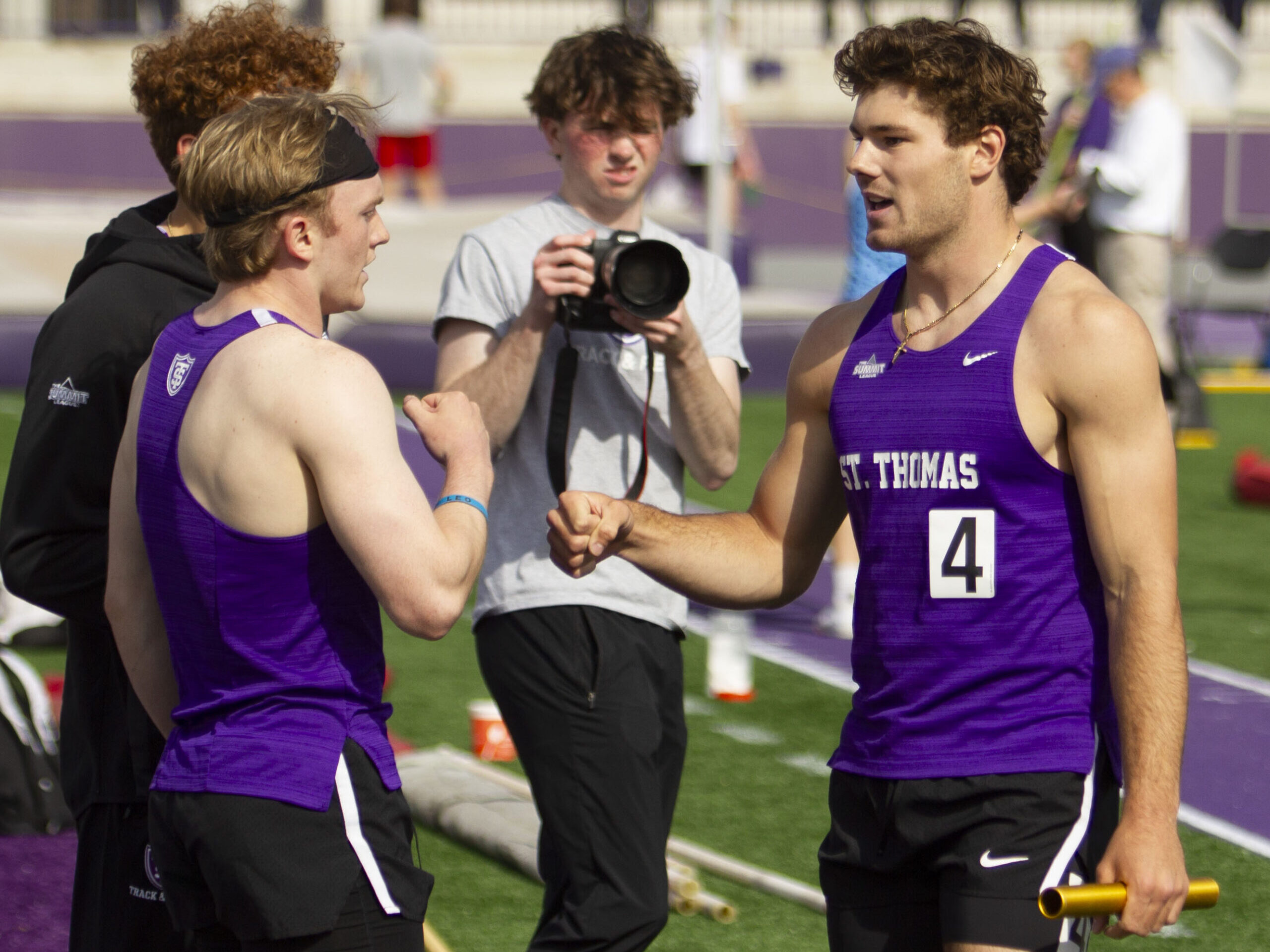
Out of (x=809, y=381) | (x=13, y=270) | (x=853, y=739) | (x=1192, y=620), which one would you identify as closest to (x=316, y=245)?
(x=809, y=381)

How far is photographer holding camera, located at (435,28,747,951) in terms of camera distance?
339cm

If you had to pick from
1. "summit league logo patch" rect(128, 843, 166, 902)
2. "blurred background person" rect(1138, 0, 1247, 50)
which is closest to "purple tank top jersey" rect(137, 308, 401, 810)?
"summit league logo patch" rect(128, 843, 166, 902)

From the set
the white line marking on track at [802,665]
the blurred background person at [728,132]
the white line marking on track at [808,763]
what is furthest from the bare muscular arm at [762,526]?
the blurred background person at [728,132]

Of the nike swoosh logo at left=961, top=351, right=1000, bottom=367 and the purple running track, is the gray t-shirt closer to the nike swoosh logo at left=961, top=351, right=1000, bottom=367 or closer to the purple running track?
the nike swoosh logo at left=961, top=351, right=1000, bottom=367

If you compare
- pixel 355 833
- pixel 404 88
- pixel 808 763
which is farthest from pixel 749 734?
pixel 404 88

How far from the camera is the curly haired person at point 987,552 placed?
257 centimetres

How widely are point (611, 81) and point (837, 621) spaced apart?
3861mm

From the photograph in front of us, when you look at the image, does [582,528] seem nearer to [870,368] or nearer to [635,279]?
[870,368]

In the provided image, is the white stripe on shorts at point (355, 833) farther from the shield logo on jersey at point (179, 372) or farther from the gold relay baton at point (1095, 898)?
the gold relay baton at point (1095, 898)

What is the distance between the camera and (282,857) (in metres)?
2.38

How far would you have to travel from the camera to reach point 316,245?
98.5 inches

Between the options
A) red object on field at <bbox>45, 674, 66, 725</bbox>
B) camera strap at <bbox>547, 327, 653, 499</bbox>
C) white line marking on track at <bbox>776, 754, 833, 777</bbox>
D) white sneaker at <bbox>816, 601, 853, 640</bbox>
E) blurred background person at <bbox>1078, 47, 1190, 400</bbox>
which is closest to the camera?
camera strap at <bbox>547, 327, 653, 499</bbox>

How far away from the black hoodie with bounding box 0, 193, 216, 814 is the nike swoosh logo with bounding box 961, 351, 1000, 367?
1.21m

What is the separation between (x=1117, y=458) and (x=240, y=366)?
4.13 feet
